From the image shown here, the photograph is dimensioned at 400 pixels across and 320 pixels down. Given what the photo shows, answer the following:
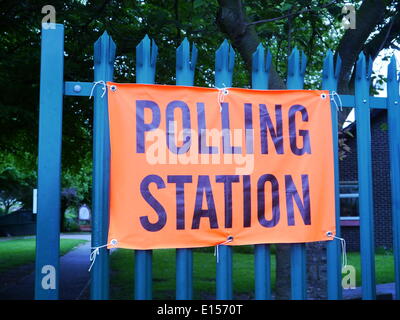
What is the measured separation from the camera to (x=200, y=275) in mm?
11539

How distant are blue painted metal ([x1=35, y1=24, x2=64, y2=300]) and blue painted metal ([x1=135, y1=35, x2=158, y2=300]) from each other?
491 millimetres

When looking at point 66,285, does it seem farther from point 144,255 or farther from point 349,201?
point 349,201

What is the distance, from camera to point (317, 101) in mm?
3281

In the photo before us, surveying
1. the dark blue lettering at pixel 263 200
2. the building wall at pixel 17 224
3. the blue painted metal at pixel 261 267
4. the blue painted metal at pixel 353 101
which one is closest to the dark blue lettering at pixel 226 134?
the dark blue lettering at pixel 263 200

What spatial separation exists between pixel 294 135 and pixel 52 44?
5.58 feet

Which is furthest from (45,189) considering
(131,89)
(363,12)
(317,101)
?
(363,12)

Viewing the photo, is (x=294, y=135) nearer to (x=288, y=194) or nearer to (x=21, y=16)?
(x=288, y=194)

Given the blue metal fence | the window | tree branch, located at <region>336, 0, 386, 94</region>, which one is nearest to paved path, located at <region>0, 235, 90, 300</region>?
tree branch, located at <region>336, 0, 386, 94</region>

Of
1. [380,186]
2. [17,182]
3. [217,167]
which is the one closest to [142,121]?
[217,167]

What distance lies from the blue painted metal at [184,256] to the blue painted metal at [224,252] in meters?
0.18

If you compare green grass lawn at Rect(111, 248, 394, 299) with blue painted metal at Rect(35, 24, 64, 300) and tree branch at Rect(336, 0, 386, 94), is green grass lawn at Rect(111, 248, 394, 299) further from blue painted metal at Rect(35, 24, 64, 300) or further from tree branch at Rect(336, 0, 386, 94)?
blue painted metal at Rect(35, 24, 64, 300)

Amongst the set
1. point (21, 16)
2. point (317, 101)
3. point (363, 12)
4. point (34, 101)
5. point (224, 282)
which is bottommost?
point (224, 282)

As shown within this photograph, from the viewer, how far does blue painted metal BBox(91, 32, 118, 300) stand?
2914 millimetres

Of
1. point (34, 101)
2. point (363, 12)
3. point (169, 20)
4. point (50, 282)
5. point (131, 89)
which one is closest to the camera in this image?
point (50, 282)
